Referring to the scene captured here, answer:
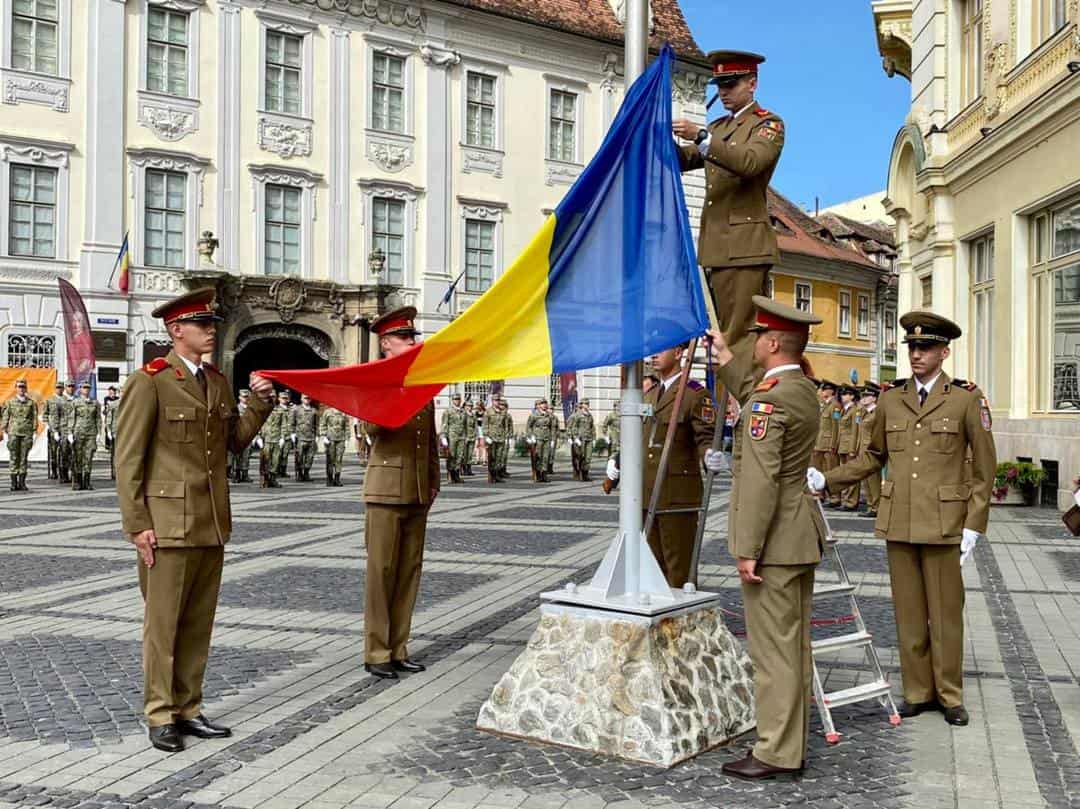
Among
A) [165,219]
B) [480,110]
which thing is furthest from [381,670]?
[480,110]

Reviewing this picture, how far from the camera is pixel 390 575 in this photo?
6777 millimetres

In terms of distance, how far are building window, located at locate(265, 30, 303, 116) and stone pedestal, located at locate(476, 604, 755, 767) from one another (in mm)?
25898

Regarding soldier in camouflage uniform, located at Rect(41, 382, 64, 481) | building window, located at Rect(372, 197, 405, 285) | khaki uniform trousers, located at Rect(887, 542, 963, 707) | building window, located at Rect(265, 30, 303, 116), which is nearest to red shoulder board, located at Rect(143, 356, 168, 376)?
khaki uniform trousers, located at Rect(887, 542, 963, 707)

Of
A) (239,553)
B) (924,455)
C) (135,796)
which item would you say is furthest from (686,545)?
(239,553)

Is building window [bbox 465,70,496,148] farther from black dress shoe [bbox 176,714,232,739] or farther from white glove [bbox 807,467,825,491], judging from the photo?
black dress shoe [bbox 176,714,232,739]

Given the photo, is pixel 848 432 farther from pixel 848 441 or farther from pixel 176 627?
pixel 176 627

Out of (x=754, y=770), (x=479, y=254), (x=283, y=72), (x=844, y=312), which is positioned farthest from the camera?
(x=844, y=312)

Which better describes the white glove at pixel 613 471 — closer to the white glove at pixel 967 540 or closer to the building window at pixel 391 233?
the white glove at pixel 967 540

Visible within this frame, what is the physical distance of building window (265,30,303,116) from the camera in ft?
95.3

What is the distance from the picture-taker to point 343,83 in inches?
1183

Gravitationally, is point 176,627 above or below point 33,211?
below

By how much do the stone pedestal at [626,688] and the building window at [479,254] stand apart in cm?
2742

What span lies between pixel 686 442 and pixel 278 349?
24791 millimetres

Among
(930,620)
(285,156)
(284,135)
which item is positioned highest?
(284,135)
